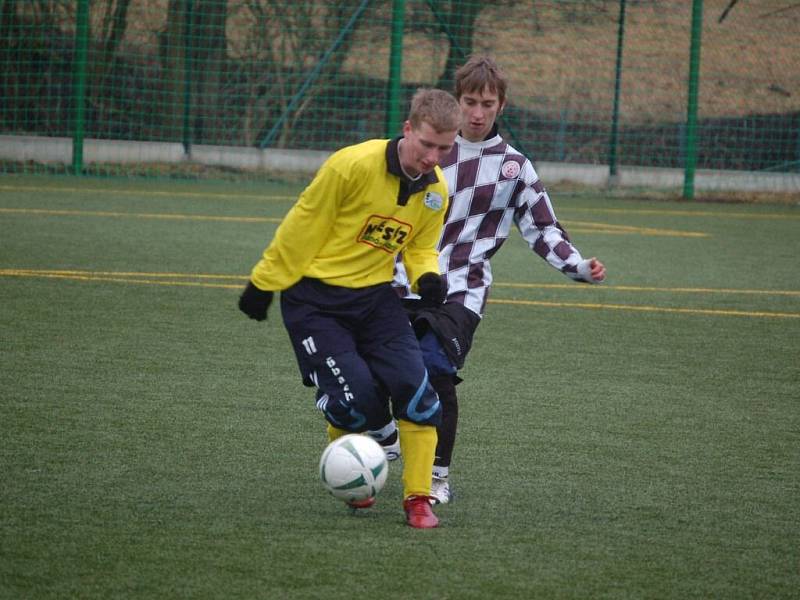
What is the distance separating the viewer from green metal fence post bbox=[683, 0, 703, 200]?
58.6 feet

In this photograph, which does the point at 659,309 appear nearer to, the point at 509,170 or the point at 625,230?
the point at 509,170

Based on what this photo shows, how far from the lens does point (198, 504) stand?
4.07 m

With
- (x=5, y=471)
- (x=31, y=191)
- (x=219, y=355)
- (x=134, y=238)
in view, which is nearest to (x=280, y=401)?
(x=219, y=355)

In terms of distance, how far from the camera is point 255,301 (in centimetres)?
414

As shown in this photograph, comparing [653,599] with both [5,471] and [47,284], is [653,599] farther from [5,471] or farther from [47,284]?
[47,284]

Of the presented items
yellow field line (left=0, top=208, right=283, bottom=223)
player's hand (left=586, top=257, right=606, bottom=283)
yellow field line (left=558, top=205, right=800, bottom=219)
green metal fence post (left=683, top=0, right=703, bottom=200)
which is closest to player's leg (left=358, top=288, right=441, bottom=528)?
player's hand (left=586, top=257, right=606, bottom=283)

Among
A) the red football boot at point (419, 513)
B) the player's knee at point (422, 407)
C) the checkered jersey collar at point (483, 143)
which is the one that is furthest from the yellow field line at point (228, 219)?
the red football boot at point (419, 513)

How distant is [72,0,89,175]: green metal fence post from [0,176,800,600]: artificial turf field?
23.3ft

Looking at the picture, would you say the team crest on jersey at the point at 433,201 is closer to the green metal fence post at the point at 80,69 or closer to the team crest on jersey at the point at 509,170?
the team crest on jersey at the point at 509,170

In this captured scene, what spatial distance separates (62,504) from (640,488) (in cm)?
183

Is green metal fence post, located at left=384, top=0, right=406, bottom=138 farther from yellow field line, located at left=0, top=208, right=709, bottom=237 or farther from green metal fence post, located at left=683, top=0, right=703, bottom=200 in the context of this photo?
yellow field line, located at left=0, top=208, right=709, bottom=237

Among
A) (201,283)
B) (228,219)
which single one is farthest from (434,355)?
(228,219)

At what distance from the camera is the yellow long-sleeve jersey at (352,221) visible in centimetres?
411

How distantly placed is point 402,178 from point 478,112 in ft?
1.85
